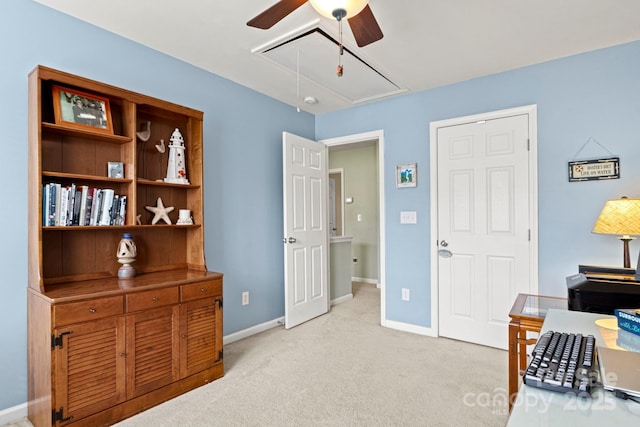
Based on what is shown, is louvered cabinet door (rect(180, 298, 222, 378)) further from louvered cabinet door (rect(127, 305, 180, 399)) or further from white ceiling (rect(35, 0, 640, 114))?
white ceiling (rect(35, 0, 640, 114))

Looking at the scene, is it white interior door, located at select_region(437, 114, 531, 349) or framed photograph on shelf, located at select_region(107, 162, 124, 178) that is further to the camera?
white interior door, located at select_region(437, 114, 531, 349)

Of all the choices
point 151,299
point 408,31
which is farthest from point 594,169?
point 151,299

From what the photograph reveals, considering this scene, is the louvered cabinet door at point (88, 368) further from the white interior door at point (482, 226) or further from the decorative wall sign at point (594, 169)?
the decorative wall sign at point (594, 169)

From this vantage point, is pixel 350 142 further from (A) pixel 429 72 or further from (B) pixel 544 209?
(B) pixel 544 209

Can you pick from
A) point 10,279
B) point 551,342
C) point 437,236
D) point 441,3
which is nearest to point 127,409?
point 10,279

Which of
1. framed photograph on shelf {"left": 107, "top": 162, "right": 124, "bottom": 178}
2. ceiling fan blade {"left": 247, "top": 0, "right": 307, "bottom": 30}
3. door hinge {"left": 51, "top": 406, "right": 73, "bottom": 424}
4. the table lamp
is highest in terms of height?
ceiling fan blade {"left": 247, "top": 0, "right": 307, "bottom": 30}

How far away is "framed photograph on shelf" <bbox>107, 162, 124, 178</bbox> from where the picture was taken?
89.2 inches

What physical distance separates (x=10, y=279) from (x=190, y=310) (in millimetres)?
1013

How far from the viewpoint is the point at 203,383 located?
2369mm

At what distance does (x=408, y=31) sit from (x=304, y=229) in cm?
216

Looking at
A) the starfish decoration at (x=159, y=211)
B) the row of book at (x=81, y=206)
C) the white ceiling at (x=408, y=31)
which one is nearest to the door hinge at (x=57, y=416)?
the row of book at (x=81, y=206)

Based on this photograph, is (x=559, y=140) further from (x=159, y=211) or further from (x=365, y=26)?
(x=159, y=211)

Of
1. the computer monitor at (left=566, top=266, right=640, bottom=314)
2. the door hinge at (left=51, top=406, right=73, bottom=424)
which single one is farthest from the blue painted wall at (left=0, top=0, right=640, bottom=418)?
the computer monitor at (left=566, top=266, right=640, bottom=314)

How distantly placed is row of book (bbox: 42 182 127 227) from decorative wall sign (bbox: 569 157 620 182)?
3357 mm
